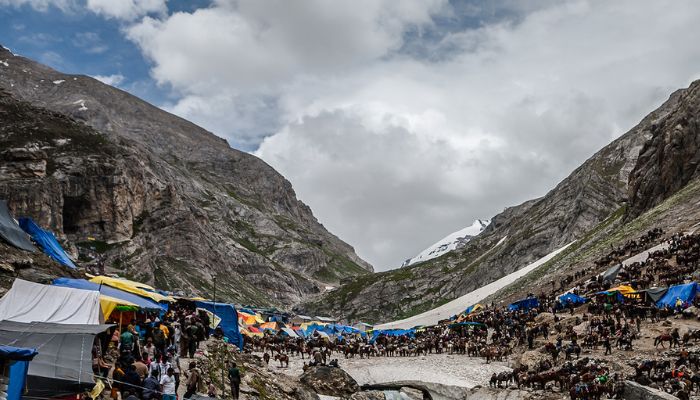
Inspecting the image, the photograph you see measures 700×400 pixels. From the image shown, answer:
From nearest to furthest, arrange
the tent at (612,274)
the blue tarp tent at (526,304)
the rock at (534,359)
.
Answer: the rock at (534,359) → the tent at (612,274) → the blue tarp tent at (526,304)

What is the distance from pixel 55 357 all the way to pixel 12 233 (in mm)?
22220

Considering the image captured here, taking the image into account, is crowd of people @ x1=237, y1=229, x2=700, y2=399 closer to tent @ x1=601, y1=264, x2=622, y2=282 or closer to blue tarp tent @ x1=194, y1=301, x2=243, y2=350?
tent @ x1=601, y1=264, x2=622, y2=282

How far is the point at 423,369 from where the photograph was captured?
45.9 metres

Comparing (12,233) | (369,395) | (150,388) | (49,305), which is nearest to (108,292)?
(49,305)

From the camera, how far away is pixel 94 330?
18.5m

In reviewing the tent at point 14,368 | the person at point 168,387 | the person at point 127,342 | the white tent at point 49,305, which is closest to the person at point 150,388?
the person at point 168,387

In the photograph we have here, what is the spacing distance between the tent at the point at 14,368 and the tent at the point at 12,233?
2227 centimetres

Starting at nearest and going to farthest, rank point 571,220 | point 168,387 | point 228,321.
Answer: point 168,387 < point 228,321 < point 571,220

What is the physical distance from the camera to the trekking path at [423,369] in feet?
135

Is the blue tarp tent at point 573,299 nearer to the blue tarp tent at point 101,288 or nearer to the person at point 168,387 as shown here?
the blue tarp tent at point 101,288

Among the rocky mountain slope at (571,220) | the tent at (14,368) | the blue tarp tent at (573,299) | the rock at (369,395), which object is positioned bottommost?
the rock at (369,395)

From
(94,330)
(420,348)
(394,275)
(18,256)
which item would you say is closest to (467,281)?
(394,275)

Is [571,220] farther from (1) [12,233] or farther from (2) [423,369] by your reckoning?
(1) [12,233]

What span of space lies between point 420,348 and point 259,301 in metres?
108
